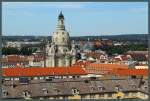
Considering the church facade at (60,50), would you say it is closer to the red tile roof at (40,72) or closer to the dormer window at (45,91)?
the red tile roof at (40,72)

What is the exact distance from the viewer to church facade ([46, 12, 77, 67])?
743 inches

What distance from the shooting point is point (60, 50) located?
19297mm

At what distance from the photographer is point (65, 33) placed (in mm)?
20016

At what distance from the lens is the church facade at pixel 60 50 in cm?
1888

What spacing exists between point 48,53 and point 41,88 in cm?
1414

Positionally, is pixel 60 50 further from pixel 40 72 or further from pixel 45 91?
pixel 45 91

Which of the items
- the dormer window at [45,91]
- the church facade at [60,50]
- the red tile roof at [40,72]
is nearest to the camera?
the dormer window at [45,91]

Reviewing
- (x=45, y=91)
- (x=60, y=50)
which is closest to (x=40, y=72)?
(x=60, y=50)

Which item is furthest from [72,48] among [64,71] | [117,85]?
[117,85]

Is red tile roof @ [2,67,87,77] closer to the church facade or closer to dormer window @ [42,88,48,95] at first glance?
the church facade

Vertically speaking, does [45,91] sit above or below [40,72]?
above

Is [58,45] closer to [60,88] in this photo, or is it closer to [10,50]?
[10,50]

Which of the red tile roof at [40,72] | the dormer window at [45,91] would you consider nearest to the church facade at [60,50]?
the red tile roof at [40,72]

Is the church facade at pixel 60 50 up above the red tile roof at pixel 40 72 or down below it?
above
